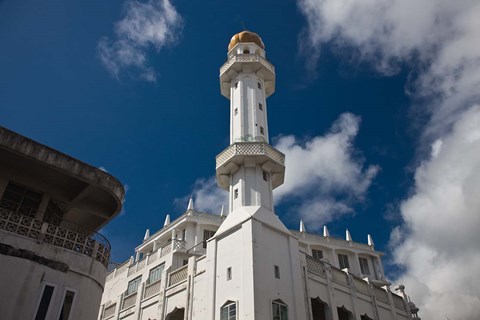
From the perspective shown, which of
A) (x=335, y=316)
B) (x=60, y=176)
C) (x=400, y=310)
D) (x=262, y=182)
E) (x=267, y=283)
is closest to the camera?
(x=60, y=176)

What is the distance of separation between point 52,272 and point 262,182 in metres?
13.9

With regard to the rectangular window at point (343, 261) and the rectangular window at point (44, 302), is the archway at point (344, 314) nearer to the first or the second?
the rectangular window at point (343, 261)

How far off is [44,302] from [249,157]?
14518 mm

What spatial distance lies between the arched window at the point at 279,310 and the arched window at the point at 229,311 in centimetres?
181

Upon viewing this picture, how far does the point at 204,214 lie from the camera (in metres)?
38.4

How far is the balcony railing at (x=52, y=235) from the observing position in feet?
42.6

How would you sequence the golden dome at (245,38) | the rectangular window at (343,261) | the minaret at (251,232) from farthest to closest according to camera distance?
the rectangular window at (343,261) < the golden dome at (245,38) < the minaret at (251,232)

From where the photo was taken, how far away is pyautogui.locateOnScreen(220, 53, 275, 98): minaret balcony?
3000 centimetres

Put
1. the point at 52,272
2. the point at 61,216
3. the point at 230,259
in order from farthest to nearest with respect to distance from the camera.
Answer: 1. the point at 230,259
2. the point at 61,216
3. the point at 52,272

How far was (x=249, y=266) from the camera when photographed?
19.1 m

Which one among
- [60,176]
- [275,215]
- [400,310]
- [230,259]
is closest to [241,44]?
[275,215]

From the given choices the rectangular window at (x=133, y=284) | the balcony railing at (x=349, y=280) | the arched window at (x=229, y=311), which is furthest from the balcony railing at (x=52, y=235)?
the rectangular window at (x=133, y=284)

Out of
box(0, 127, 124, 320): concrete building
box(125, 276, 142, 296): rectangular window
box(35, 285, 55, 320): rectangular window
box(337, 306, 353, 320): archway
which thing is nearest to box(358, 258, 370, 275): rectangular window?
box(337, 306, 353, 320): archway

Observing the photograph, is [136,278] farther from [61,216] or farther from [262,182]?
[61,216]
